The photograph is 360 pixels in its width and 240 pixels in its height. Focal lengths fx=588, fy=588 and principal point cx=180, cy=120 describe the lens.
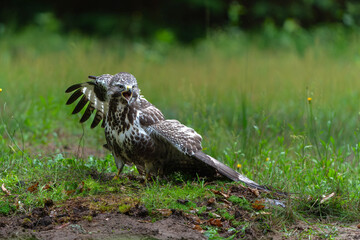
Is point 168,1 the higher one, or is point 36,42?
point 168,1

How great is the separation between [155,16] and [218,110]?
8261 mm

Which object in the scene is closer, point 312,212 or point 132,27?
point 312,212

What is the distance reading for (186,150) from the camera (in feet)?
17.1

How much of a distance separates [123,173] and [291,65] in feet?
20.8

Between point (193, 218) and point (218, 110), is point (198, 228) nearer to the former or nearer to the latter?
point (193, 218)

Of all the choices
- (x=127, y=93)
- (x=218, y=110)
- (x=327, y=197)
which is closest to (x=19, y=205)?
(x=127, y=93)

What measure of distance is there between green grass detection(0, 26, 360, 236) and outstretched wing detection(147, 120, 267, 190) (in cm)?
24

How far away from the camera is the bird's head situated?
517 centimetres

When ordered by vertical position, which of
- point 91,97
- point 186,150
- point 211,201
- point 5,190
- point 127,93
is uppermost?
point 127,93

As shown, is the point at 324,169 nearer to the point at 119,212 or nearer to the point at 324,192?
the point at 324,192

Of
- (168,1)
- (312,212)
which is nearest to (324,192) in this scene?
(312,212)

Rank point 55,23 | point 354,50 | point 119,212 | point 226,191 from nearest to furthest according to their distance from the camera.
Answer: point 119,212
point 226,191
point 354,50
point 55,23

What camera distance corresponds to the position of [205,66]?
11.9m

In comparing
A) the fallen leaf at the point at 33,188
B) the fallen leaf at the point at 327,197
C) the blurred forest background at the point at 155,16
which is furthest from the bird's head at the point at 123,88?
the blurred forest background at the point at 155,16
